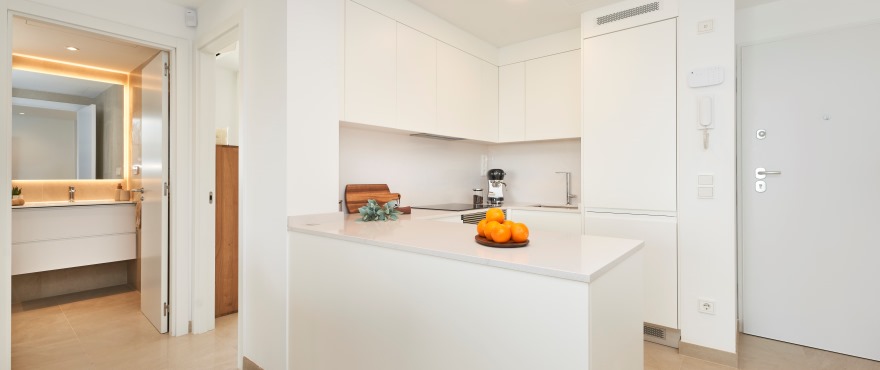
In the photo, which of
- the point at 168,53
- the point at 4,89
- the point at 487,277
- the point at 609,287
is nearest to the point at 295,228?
the point at 487,277

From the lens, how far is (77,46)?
3.08 metres

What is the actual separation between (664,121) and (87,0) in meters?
3.55

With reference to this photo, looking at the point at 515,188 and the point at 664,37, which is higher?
the point at 664,37

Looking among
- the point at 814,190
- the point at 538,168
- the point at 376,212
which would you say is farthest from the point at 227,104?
the point at 814,190

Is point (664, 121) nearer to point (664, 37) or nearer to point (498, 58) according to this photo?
point (664, 37)

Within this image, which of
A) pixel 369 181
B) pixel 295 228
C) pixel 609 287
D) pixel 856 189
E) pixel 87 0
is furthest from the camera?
pixel 369 181

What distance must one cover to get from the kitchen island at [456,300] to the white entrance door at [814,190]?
1.95 meters

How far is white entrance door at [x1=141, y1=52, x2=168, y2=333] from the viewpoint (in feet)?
8.79

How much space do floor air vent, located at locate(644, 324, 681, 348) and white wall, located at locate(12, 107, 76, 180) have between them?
5.10 metres

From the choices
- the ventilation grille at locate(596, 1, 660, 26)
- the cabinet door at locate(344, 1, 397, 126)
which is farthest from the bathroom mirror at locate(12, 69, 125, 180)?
the ventilation grille at locate(596, 1, 660, 26)

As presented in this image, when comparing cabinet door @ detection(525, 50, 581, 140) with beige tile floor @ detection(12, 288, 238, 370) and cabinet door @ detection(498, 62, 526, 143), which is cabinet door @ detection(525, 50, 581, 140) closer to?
cabinet door @ detection(498, 62, 526, 143)

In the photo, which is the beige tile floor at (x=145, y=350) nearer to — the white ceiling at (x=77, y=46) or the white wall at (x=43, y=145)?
the white wall at (x=43, y=145)

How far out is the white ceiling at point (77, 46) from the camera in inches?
109

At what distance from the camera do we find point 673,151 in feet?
8.23
